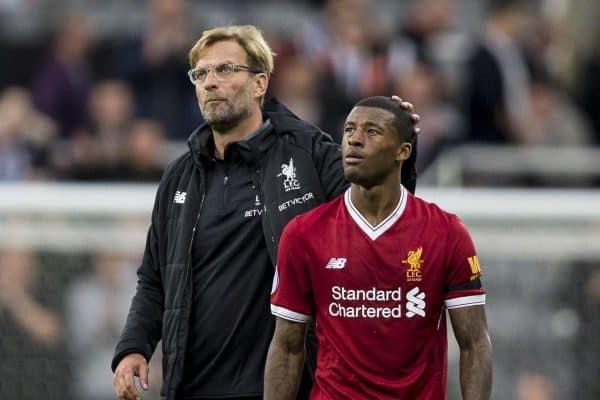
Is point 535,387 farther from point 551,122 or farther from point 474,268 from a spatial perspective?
point 474,268

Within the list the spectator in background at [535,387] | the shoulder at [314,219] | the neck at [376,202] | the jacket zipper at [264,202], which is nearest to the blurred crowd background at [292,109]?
the spectator in background at [535,387]

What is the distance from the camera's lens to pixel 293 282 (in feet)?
18.7

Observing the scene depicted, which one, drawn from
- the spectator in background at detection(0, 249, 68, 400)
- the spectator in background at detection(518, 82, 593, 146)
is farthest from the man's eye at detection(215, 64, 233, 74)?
the spectator in background at detection(518, 82, 593, 146)

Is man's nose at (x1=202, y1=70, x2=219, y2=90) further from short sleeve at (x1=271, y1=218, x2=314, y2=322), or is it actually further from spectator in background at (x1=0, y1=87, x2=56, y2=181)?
spectator in background at (x1=0, y1=87, x2=56, y2=181)

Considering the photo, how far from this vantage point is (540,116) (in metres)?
12.7

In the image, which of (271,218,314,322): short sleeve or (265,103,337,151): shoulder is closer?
(271,218,314,322): short sleeve

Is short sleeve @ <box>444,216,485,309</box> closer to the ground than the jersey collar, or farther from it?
closer to the ground

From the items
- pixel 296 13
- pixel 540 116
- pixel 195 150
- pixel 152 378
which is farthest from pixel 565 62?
pixel 195 150

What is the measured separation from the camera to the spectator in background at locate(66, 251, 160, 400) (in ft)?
31.5

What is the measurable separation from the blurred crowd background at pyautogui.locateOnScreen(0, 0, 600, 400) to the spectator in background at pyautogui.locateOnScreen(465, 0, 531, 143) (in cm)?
1

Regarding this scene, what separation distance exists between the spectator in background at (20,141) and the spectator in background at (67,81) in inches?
15.0

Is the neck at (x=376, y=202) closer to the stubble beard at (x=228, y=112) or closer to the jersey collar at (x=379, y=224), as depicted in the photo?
the jersey collar at (x=379, y=224)

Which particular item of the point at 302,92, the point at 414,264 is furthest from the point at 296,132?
the point at 302,92

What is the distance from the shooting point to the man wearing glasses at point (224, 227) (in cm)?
610
